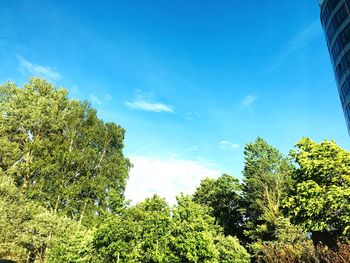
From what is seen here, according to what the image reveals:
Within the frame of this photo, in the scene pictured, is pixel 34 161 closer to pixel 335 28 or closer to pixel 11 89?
pixel 11 89

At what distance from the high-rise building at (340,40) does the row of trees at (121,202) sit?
1237 cm

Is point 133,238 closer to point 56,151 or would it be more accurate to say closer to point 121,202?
point 121,202

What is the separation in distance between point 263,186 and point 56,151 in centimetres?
2622

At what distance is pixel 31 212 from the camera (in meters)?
27.2

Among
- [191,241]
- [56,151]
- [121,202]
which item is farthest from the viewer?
[56,151]

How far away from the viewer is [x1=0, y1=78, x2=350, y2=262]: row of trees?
15.5 m

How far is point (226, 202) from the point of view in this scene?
153 feet

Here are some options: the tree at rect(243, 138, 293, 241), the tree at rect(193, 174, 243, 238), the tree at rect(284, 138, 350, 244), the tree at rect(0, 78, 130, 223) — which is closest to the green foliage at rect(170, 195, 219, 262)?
the tree at rect(284, 138, 350, 244)

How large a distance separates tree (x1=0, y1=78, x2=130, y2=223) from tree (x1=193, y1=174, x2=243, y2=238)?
16279mm

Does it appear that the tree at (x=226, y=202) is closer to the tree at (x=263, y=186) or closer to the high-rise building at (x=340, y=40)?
the tree at (x=263, y=186)

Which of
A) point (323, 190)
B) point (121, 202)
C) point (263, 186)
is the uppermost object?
point (263, 186)

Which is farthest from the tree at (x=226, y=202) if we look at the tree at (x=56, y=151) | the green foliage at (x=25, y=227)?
the green foliage at (x=25, y=227)

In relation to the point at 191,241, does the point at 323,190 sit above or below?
above

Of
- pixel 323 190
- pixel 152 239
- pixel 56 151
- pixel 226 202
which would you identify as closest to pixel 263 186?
pixel 226 202
